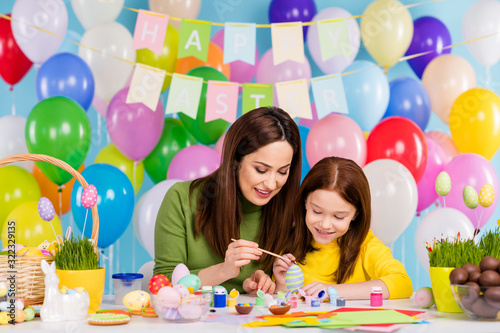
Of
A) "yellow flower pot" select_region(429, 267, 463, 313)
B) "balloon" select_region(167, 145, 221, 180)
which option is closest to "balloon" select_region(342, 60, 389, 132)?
"balloon" select_region(167, 145, 221, 180)

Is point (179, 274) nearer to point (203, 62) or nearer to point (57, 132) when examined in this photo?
point (57, 132)

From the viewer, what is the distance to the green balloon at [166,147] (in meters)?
3.55

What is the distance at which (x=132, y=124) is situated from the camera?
334 cm

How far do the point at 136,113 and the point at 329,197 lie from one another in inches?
66.3

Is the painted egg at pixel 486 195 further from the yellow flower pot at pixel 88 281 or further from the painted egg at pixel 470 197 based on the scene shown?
the yellow flower pot at pixel 88 281

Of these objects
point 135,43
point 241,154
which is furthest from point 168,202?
point 135,43

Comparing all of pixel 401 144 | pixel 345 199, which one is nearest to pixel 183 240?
pixel 345 199

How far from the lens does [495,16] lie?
381cm

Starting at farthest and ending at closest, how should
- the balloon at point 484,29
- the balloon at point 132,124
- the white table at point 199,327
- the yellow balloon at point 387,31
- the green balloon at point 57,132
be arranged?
the balloon at point 484,29 < the yellow balloon at point 387,31 < the balloon at point 132,124 < the green balloon at point 57,132 < the white table at point 199,327

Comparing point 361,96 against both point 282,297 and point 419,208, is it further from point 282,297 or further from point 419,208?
point 282,297

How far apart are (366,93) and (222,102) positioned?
0.88 meters

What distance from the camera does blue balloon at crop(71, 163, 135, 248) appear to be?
3.04 metres

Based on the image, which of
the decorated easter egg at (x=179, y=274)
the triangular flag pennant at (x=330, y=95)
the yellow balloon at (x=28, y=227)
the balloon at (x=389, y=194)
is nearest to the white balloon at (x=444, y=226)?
the balloon at (x=389, y=194)

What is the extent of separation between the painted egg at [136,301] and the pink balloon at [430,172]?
235cm
